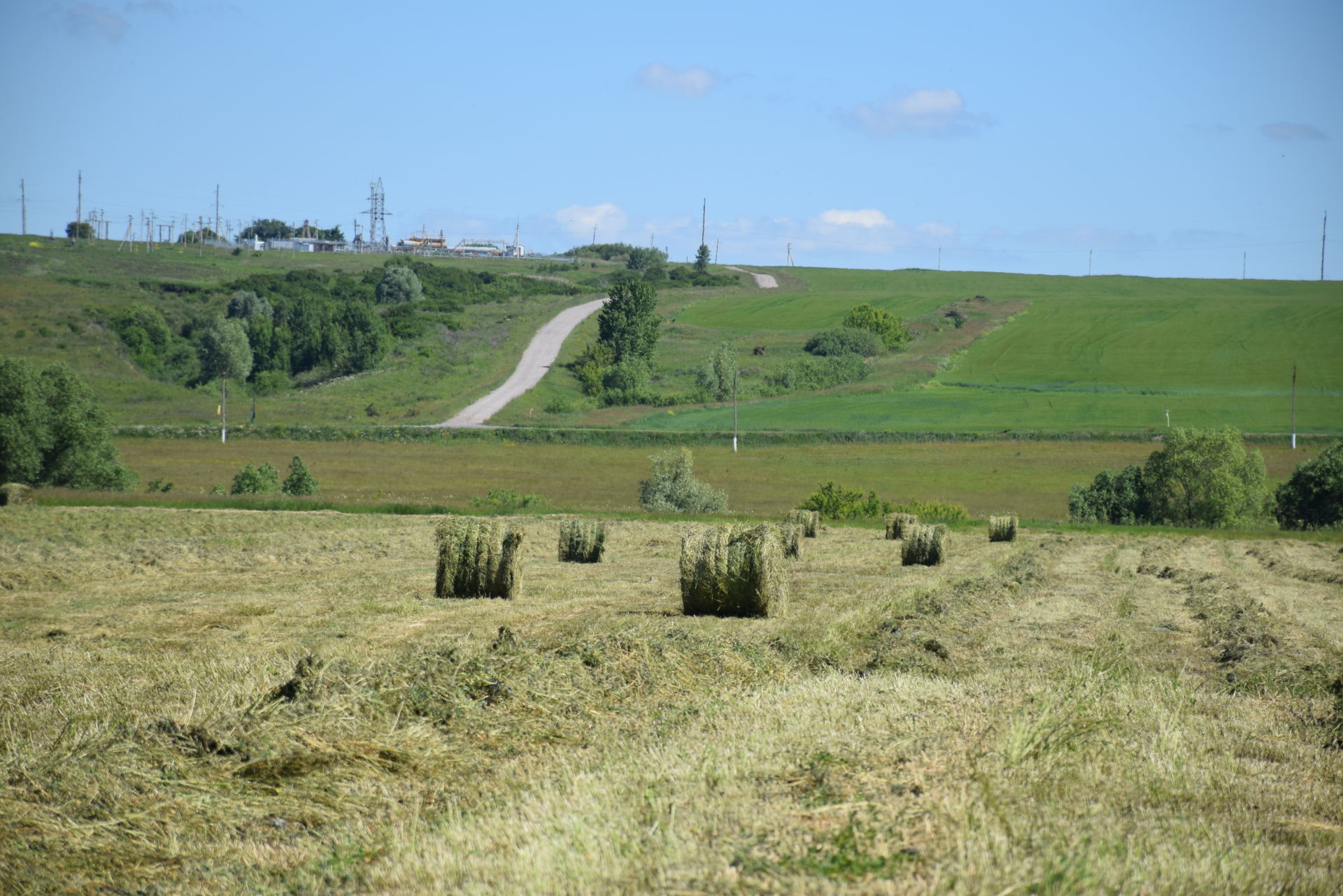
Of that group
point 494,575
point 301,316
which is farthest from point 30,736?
point 301,316

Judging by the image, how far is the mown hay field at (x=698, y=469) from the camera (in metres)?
52.8

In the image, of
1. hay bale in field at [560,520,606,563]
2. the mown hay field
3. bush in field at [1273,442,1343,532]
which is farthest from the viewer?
the mown hay field

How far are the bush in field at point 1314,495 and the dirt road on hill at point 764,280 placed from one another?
94997mm

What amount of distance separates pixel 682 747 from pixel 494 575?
Result: 388 inches

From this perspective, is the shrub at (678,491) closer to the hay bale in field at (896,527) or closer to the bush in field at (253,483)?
the hay bale in field at (896,527)

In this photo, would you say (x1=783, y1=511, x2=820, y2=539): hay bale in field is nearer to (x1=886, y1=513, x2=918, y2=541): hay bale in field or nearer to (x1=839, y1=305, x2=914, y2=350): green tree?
(x1=886, y1=513, x2=918, y2=541): hay bale in field

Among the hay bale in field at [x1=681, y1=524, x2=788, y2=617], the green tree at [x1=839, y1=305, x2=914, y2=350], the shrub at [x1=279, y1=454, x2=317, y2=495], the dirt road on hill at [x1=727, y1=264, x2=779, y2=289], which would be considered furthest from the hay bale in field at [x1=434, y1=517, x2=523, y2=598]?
the dirt road on hill at [x1=727, y1=264, x2=779, y2=289]

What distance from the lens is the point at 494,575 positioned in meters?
→ 15.7

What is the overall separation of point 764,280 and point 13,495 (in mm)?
124866

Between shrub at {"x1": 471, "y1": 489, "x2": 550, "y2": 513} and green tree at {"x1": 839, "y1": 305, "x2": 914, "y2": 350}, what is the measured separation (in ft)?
207

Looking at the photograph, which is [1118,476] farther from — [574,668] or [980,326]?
[980,326]

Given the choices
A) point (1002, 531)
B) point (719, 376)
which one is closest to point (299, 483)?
point (1002, 531)

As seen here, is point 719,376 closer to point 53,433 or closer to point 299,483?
point 299,483

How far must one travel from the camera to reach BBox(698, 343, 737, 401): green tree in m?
89.3
